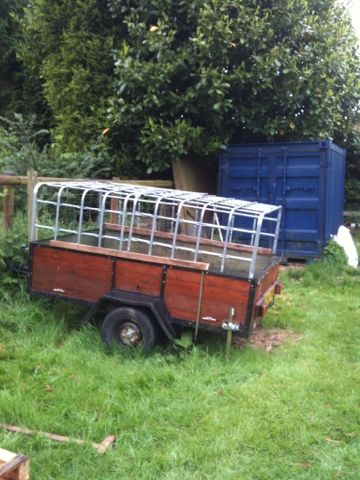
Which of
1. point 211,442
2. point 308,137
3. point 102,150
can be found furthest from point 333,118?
point 211,442

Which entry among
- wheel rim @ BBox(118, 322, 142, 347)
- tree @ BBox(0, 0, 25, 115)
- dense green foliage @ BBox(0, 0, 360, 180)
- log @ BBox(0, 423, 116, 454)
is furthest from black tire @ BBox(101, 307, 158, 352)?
tree @ BBox(0, 0, 25, 115)

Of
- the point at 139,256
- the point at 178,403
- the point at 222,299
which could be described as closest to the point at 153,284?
the point at 139,256

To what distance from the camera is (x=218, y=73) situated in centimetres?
866

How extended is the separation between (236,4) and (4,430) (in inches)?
301

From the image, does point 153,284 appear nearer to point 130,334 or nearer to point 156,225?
point 130,334

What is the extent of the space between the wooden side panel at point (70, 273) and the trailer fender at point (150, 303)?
172mm

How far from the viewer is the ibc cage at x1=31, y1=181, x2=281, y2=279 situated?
16.1 ft

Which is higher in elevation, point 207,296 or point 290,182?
point 290,182

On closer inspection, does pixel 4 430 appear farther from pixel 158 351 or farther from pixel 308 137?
pixel 308 137

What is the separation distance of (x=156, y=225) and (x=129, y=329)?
1898 mm

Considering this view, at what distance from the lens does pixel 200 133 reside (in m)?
9.10

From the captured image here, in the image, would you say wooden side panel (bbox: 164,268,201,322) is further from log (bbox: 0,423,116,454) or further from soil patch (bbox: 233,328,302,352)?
log (bbox: 0,423,116,454)

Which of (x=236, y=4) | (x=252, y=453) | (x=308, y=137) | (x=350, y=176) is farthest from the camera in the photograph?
(x=350, y=176)


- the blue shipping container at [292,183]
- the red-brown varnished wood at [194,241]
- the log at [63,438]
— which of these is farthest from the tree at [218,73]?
the log at [63,438]
